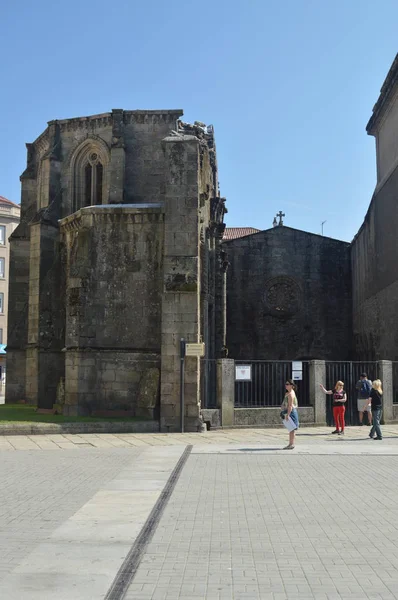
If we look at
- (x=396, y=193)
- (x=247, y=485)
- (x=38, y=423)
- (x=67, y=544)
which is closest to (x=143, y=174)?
(x=396, y=193)

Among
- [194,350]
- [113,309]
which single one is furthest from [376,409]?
[113,309]

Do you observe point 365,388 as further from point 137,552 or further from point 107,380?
point 137,552

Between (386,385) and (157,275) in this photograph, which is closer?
(157,275)

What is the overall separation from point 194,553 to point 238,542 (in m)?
0.60

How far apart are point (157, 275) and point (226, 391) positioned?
13.2 ft

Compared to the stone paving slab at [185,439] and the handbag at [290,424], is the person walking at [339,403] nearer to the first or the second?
the stone paving slab at [185,439]

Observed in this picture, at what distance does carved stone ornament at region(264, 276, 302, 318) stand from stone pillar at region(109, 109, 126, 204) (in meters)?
15.1

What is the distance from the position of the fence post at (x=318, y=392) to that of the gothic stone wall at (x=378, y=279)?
27.9 feet

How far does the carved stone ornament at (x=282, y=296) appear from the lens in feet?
129

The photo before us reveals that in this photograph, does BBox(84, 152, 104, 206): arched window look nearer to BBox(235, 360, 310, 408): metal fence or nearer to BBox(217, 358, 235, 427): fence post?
BBox(235, 360, 310, 408): metal fence

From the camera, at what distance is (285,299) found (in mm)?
39406

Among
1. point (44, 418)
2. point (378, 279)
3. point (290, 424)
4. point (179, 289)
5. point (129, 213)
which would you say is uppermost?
point (129, 213)

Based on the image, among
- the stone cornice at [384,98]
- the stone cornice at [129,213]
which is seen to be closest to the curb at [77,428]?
the stone cornice at [129,213]

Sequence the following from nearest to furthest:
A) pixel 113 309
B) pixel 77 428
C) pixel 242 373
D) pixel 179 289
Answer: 1. pixel 77 428
2. pixel 179 289
3. pixel 242 373
4. pixel 113 309
